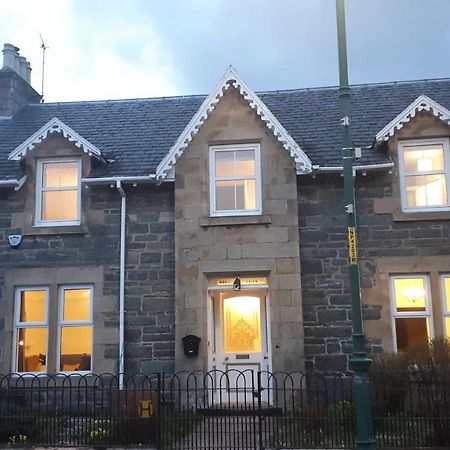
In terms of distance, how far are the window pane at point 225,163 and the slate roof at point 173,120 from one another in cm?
154

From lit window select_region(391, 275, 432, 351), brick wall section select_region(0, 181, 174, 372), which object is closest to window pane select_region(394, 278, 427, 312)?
lit window select_region(391, 275, 432, 351)

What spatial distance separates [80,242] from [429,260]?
808cm

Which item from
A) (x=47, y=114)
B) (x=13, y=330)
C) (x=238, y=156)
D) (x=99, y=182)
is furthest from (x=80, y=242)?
(x=47, y=114)

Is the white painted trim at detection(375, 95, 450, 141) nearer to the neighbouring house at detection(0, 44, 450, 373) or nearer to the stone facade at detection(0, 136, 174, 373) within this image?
the neighbouring house at detection(0, 44, 450, 373)

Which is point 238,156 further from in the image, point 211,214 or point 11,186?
point 11,186

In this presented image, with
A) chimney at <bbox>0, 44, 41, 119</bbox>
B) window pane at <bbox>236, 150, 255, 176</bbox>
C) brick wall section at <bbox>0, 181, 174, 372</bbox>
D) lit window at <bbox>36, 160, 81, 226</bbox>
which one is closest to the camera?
brick wall section at <bbox>0, 181, 174, 372</bbox>

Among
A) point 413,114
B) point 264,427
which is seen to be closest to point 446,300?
point 413,114

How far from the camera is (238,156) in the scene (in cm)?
1494

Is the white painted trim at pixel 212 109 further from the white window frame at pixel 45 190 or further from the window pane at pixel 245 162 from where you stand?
the white window frame at pixel 45 190

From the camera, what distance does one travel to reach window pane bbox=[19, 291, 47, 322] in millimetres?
14953

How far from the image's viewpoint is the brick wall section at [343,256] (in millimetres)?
13977

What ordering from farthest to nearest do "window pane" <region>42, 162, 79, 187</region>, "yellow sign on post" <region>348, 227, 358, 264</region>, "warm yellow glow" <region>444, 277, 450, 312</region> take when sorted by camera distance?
1. "window pane" <region>42, 162, 79, 187</region>
2. "warm yellow glow" <region>444, 277, 450, 312</region>
3. "yellow sign on post" <region>348, 227, 358, 264</region>

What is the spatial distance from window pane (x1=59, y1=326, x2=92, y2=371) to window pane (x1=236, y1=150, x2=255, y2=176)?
5099 mm

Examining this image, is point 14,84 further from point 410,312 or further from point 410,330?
point 410,330
